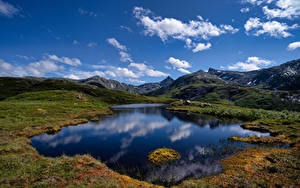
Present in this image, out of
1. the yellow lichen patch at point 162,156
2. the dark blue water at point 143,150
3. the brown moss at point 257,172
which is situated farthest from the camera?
the yellow lichen patch at point 162,156

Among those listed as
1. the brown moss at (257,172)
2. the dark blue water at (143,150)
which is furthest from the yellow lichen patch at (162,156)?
the brown moss at (257,172)

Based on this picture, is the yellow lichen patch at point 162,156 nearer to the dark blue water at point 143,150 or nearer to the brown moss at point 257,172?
the dark blue water at point 143,150

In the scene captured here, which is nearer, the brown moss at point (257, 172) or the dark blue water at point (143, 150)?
the brown moss at point (257, 172)

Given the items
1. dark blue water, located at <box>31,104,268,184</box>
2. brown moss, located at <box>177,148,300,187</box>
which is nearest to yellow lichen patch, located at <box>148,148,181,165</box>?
dark blue water, located at <box>31,104,268,184</box>

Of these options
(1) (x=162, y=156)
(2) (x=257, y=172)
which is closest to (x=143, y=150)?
(1) (x=162, y=156)

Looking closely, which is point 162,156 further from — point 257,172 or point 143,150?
point 257,172

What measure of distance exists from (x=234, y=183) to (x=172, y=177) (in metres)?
8.25

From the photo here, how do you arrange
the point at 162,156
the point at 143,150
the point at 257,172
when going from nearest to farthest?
the point at 257,172
the point at 162,156
the point at 143,150

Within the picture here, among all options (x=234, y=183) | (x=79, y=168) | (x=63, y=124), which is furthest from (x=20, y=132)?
(x=234, y=183)

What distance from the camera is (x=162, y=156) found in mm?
27703

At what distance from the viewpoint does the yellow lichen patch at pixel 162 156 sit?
2631 cm

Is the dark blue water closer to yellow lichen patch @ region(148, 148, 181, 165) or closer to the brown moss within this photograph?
yellow lichen patch @ region(148, 148, 181, 165)

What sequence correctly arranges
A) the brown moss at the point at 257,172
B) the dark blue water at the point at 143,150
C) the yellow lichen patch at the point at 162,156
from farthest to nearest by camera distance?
the yellow lichen patch at the point at 162,156, the dark blue water at the point at 143,150, the brown moss at the point at 257,172

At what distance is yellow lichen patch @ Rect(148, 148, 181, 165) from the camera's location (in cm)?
2631
